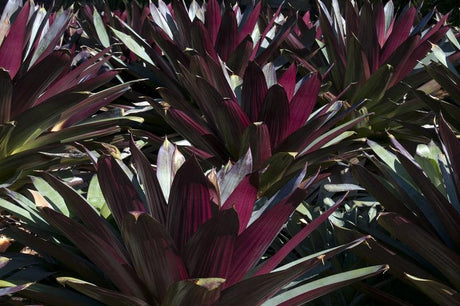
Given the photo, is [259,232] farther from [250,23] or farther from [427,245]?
[250,23]

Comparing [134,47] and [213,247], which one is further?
[134,47]

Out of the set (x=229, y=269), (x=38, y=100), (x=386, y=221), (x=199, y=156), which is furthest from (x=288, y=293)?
(x=38, y=100)

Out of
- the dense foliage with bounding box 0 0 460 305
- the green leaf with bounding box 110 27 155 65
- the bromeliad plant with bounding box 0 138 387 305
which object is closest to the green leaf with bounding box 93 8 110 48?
the dense foliage with bounding box 0 0 460 305

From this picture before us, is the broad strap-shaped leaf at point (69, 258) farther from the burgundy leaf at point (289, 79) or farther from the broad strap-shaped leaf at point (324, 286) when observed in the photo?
the burgundy leaf at point (289, 79)

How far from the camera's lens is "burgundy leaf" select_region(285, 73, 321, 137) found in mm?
2057

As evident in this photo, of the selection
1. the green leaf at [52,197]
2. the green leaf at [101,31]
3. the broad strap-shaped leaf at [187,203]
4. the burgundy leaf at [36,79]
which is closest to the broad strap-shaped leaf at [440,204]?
the broad strap-shaped leaf at [187,203]

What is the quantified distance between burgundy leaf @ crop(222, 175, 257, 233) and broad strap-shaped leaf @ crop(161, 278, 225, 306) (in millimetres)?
188

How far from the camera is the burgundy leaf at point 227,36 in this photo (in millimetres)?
2750

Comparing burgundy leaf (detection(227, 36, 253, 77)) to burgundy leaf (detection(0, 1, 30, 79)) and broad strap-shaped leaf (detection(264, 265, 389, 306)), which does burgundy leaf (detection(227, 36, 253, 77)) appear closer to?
burgundy leaf (detection(0, 1, 30, 79))

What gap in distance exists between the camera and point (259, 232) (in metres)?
1.35

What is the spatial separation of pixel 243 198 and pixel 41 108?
888 mm

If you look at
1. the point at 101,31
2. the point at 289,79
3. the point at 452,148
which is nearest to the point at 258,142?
the point at 289,79

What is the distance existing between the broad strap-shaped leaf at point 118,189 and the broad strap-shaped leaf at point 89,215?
4 centimetres

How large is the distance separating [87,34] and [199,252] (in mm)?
2452
